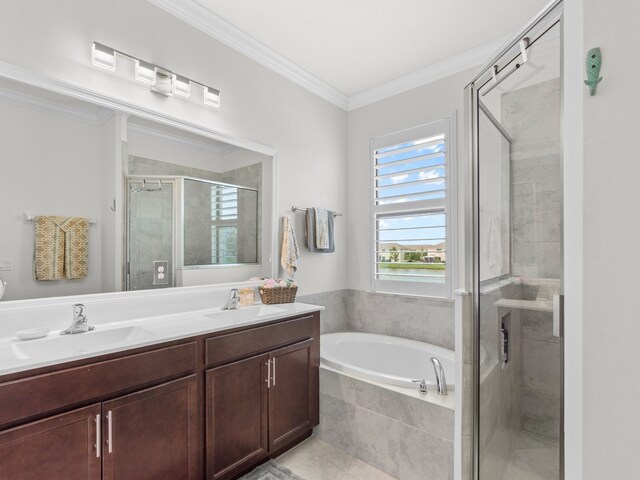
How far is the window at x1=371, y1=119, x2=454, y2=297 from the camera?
2.74m

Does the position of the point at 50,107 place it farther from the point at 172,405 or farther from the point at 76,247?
the point at 172,405

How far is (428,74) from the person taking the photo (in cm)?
279

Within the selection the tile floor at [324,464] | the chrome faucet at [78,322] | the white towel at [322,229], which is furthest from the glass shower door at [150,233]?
the tile floor at [324,464]

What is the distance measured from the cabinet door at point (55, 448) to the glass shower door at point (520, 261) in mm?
1628

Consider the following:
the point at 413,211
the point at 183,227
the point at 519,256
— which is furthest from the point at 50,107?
the point at 413,211

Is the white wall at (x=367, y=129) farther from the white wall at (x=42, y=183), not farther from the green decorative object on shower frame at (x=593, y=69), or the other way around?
the white wall at (x=42, y=183)

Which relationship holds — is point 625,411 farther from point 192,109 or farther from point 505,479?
point 192,109

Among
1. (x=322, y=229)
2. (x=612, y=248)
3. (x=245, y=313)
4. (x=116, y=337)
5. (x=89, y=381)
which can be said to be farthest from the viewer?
(x=322, y=229)

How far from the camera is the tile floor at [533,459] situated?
3.34 feet

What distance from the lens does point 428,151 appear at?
2830 millimetres

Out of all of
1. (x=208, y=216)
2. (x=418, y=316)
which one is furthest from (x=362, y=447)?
(x=208, y=216)

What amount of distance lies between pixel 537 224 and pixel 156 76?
2096mm

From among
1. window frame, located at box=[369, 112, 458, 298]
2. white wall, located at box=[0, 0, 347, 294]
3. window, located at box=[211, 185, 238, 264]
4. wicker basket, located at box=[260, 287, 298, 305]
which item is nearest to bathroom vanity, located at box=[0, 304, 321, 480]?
wicker basket, located at box=[260, 287, 298, 305]

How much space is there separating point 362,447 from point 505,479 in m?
0.93
